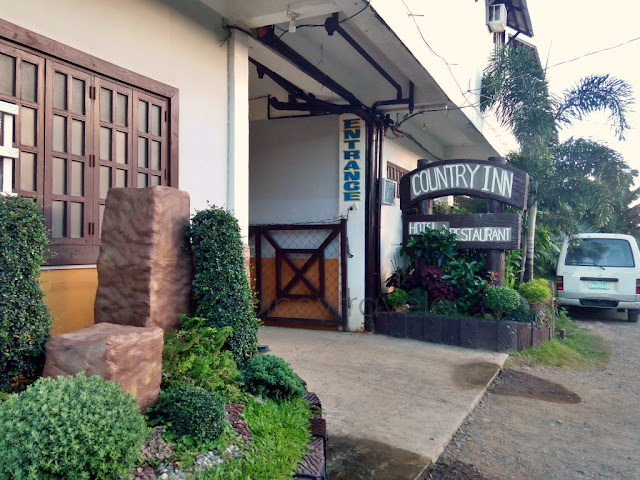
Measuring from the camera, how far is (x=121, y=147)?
456cm

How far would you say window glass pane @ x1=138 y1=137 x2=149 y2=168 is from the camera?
4727mm

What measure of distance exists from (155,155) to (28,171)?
1.24 metres

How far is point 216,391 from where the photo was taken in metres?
3.61

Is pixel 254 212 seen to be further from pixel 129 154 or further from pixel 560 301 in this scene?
pixel 560 301

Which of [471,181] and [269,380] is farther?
[471,181]

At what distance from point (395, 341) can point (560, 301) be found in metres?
5.04

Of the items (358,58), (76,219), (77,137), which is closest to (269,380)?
(76,219)

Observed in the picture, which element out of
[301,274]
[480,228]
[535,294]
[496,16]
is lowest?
[535,294]

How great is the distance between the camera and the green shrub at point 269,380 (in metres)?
3.93

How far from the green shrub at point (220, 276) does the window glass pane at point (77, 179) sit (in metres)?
0.99

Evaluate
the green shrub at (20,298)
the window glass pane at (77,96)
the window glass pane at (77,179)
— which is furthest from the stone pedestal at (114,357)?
the window glass pane at (77,96)

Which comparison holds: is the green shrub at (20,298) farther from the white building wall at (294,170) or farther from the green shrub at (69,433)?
the white building wall at (294,170)

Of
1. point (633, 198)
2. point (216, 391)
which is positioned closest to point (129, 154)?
point (216, 391)

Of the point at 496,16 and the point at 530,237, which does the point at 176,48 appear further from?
the point at 496,16
